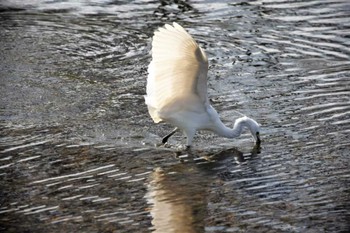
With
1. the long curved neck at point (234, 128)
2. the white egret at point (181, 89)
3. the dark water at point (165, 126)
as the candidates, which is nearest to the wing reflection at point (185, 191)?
the dark water at point (165, 126)

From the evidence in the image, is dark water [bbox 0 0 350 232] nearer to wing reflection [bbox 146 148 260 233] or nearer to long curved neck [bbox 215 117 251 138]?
wing reflection [bbox 146 148 260 233]

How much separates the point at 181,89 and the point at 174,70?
0.40 m

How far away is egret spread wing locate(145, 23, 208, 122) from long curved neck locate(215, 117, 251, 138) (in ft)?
1.02

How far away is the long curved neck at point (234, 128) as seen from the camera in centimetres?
1058

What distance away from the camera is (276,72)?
13.1 meters

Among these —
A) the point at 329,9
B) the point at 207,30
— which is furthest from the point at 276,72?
the point at 329,9

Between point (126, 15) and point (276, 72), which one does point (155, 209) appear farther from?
point (126, 15)

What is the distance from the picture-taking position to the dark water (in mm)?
8664

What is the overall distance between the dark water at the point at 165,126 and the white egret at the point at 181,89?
0.25 m

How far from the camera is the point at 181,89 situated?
10.4 metres

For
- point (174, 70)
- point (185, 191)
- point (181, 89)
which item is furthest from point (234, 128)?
point (185, 191)

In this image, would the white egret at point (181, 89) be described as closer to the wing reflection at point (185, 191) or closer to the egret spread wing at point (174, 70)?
the egret spread wing at point (174, 70)

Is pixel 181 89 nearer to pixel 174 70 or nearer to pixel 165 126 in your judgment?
pixel 174 70

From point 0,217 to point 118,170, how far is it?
157cm
